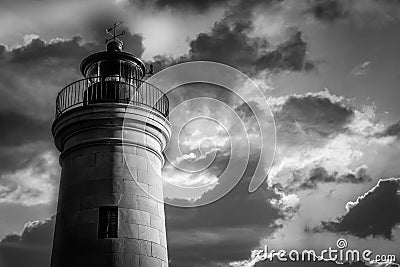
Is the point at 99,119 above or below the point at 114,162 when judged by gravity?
above

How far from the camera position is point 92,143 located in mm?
16078

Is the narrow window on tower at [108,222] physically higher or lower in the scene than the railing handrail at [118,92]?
lower

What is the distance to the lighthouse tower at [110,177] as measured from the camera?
15.3 metres

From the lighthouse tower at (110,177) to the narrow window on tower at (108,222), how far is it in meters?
0.02

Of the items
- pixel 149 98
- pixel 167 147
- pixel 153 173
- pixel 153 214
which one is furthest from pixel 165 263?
pixel 149 98

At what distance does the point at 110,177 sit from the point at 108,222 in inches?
47.3

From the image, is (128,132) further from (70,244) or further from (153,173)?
(70,244)

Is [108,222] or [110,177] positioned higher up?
[110,177]

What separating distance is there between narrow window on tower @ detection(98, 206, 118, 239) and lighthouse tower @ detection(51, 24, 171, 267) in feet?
0.06

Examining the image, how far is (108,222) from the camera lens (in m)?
15.4

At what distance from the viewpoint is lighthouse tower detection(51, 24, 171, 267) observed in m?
15.3

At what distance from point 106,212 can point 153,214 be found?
4.36 ft

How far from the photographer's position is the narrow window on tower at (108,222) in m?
15.3

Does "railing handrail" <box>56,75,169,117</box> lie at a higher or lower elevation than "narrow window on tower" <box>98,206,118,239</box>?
higher
